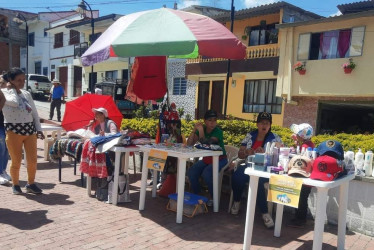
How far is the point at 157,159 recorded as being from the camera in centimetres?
403

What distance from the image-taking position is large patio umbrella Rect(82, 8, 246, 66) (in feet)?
11.4

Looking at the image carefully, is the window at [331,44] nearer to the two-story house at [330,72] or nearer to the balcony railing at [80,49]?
the two-story house at [330,72]

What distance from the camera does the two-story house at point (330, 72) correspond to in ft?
38.6

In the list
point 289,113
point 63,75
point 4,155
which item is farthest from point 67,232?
point 63,75

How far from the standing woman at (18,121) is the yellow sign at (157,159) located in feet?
5.64

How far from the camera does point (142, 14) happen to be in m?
4.05

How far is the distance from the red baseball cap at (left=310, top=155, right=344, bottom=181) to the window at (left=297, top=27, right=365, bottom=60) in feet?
35.1

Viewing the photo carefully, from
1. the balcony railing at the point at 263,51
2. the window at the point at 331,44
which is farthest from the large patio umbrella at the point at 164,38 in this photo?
the balcony railing at the point at 263,51

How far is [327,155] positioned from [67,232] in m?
2.79

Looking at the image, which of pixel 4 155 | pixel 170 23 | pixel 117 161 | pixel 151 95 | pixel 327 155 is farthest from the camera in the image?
pixel 151 95

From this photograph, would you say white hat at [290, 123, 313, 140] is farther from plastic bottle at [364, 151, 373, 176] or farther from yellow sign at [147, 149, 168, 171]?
yellow sign at [147, 149, 168, 171]

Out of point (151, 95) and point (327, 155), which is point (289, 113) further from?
point (327, 155)

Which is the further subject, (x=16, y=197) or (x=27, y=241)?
(x=16, y=197)

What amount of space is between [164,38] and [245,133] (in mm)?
3243
